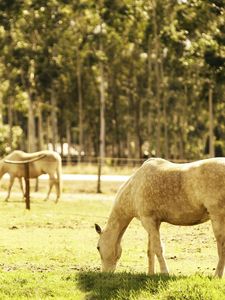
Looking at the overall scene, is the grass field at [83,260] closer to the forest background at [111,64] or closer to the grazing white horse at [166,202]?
the grazing white horse at [166,202]

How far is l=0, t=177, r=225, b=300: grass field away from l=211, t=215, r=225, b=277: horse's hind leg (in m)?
0.27

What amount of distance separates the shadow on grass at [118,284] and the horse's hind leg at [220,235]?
72 centimetres

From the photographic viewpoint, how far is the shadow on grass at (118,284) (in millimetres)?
11000

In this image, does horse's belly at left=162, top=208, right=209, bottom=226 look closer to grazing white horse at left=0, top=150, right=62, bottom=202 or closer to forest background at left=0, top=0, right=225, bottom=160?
grazing white horse at left=0, top=150, right=62, bottom=202

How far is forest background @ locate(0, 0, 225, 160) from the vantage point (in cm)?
5200

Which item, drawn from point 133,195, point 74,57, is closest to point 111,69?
point 74,57

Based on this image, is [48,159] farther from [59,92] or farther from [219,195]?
[59,92]

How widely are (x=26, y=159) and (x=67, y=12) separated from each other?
31168 mm

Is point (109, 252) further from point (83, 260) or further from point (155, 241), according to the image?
point (83, 260)

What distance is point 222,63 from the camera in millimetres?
38344

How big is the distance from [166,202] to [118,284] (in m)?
1.59

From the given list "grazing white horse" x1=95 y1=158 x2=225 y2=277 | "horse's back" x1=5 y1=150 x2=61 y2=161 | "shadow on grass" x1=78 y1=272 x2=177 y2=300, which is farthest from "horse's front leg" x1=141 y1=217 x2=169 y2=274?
"horse's back" x1=5 y1=150 x2=61 y2=161

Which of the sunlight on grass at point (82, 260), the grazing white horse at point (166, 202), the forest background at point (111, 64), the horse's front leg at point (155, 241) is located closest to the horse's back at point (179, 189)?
the grazing white horse at point (166, 202)

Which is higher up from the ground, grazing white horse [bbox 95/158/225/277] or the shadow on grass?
grazing white horse [bbox 95/158/225/277]
